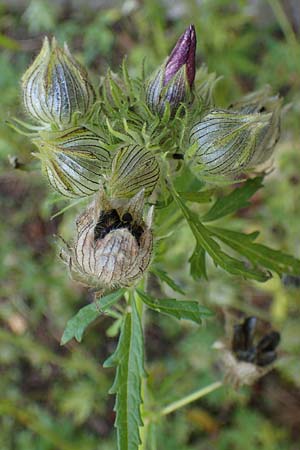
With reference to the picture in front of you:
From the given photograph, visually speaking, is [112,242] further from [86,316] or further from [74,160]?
[86,316]

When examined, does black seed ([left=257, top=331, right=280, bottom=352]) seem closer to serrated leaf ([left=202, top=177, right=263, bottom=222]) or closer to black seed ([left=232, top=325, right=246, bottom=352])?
black seed ([left=232, top=325, right=246, bottom=352])

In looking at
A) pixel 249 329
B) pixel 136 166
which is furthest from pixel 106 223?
pixel 249 329

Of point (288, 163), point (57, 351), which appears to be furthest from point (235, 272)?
point (57, 351)

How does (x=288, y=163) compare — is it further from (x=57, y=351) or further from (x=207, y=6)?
(x=57, y=351)

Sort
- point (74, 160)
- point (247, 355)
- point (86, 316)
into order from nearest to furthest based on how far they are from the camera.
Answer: point (74, 160) → point (86, 316) → point (247, 355)

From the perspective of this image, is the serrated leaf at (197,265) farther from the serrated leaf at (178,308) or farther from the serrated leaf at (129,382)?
the serrated leaf at (129,382)

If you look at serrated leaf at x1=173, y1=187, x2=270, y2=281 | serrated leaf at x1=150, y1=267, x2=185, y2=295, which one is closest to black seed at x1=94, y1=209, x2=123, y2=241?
serrated leaf at x1=173, y1=187, x2=270, y2=281

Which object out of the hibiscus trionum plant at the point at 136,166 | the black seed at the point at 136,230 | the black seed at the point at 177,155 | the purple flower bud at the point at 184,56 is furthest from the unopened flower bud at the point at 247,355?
the purple flower bud at the point at 184,56
